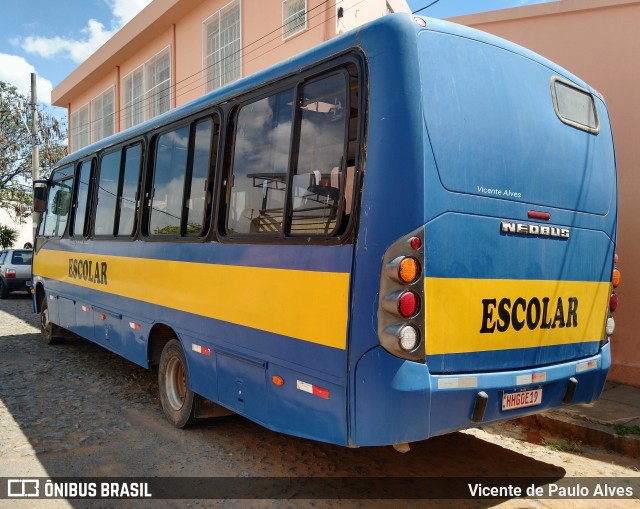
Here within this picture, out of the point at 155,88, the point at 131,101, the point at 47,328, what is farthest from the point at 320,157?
the point at 131,101

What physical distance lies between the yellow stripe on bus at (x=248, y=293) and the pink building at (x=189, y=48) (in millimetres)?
5903

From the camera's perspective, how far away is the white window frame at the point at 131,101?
17.7m

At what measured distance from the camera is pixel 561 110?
4023 mm

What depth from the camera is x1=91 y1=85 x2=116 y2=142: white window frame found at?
65.8ft

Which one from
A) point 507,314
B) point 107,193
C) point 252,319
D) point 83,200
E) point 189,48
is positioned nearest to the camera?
point 507,314

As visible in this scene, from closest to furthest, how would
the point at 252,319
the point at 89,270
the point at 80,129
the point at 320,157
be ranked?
the point at 320,157 → the point at 252,319 → the point at 89,270 → the point at 80,129

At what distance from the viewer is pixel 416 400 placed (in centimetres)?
314

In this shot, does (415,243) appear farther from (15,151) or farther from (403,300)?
(15,151)

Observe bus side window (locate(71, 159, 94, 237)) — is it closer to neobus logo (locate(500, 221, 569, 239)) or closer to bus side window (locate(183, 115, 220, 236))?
bus side window (locate(183, 115, 220, 236))

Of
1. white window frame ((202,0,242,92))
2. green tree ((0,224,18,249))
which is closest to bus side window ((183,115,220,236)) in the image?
white window frame ((202,0,242,92))

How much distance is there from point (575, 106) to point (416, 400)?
2534 mm

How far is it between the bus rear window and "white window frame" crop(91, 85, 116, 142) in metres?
18.1

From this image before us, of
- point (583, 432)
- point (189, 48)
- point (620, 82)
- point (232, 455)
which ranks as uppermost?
point (189, 48)

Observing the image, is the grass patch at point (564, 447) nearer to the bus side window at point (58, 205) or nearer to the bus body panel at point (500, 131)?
the bus body panel at point (500, 131)
